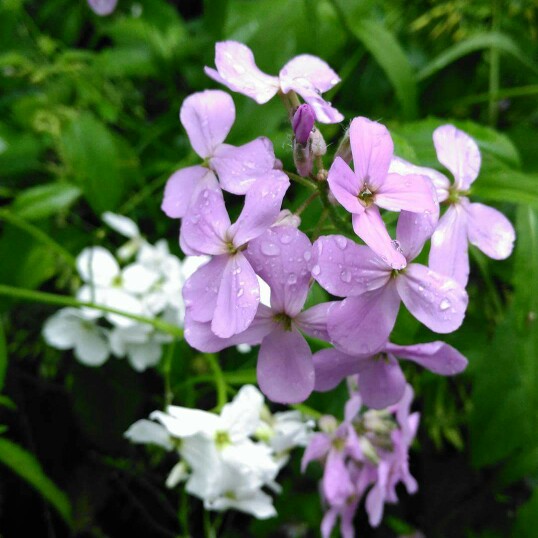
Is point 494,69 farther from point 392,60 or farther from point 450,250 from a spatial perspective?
point 450,250

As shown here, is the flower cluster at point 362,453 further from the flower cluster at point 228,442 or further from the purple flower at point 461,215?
the purple flower at point 461,215

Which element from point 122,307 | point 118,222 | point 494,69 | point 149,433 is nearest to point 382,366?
point 149,433

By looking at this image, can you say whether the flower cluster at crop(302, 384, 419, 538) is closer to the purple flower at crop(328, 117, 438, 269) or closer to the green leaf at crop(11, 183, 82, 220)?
the purple flower at crop(328, 117, 438, 269)

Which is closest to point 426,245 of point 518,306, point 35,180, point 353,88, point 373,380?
point 373,380

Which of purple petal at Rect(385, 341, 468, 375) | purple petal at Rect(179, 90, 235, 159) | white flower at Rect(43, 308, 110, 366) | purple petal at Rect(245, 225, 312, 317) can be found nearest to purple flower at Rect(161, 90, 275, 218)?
purple petal at Rect(179, 90, 235, 159)

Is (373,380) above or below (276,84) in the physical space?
below

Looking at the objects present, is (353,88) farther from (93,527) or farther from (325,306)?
(93,527)
